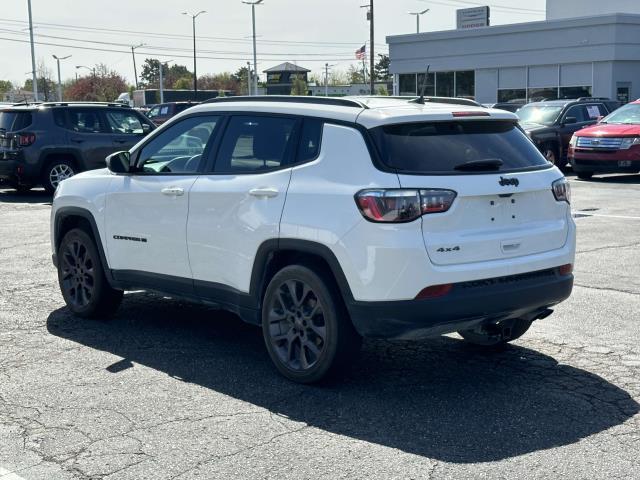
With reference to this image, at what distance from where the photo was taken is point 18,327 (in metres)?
7.45

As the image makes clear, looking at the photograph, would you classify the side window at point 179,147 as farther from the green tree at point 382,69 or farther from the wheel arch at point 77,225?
the green tree at point 382,69

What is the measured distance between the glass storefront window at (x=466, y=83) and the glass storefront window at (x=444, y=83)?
0.41m

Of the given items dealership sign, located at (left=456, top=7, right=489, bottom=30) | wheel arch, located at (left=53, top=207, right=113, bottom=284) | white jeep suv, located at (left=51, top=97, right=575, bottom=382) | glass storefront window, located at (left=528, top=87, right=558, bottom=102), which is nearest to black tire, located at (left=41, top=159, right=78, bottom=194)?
wheel arch, located at (left=53, top=207, right=113, bottom=284)

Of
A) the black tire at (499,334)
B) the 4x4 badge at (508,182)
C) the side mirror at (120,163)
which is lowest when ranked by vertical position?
the black tire at (499,334)

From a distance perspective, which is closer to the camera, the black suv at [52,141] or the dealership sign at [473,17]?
the black suv at [52,141]

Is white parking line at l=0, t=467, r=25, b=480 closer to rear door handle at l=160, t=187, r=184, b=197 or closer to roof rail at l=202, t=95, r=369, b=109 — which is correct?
rear door handle at l=160, t=187, r=184, b=197

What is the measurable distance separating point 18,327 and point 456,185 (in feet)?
13.1

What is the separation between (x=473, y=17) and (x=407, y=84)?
732 cm

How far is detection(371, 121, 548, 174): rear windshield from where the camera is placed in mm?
5422

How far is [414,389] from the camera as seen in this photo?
5734 mm

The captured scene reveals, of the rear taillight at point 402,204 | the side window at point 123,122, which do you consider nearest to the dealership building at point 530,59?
the side window at point 123,122

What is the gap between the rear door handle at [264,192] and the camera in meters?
5.87

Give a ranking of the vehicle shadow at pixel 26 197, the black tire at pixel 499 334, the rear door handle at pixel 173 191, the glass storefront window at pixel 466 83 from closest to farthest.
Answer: the black tire at pixel 499 334, the rear door handle at pixel 173 191, the vehicle shadow at pixel 26 197, the glass storefront window at pixel 466 83

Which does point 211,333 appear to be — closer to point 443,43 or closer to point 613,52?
point 613,52
